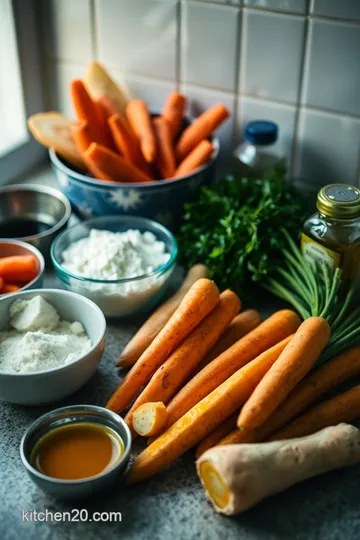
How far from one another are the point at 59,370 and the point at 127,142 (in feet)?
Answer: 1.76

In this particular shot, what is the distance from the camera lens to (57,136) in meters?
1.34

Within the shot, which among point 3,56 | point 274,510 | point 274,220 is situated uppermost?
point 3,56

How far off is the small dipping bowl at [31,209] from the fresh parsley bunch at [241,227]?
0.26 m

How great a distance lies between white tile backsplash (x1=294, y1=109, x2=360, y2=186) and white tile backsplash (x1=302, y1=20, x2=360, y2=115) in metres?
0.03

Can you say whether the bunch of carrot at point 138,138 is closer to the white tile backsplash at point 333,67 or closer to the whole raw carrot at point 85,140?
the whole raw carrot at point 85,140

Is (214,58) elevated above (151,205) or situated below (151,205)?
above

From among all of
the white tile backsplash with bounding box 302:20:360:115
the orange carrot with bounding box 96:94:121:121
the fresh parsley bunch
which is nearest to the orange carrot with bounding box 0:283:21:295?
the fresh parsley bunch

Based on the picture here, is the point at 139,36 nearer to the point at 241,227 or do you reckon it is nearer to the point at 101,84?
the point at 101,84

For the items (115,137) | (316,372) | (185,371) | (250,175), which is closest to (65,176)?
(115,137)

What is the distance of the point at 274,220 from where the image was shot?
1.19 metres

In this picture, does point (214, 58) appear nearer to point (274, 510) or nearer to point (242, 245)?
point (242, 245)

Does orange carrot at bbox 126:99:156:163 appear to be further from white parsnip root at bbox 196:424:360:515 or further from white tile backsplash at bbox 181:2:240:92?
white parsnip root at bbox 196:424:360:515

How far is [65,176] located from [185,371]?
486mm

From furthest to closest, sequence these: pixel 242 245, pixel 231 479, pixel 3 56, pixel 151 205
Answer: pixel 3 56 < pixel 151 205 < pixel 242 245 < pixel 231 479
